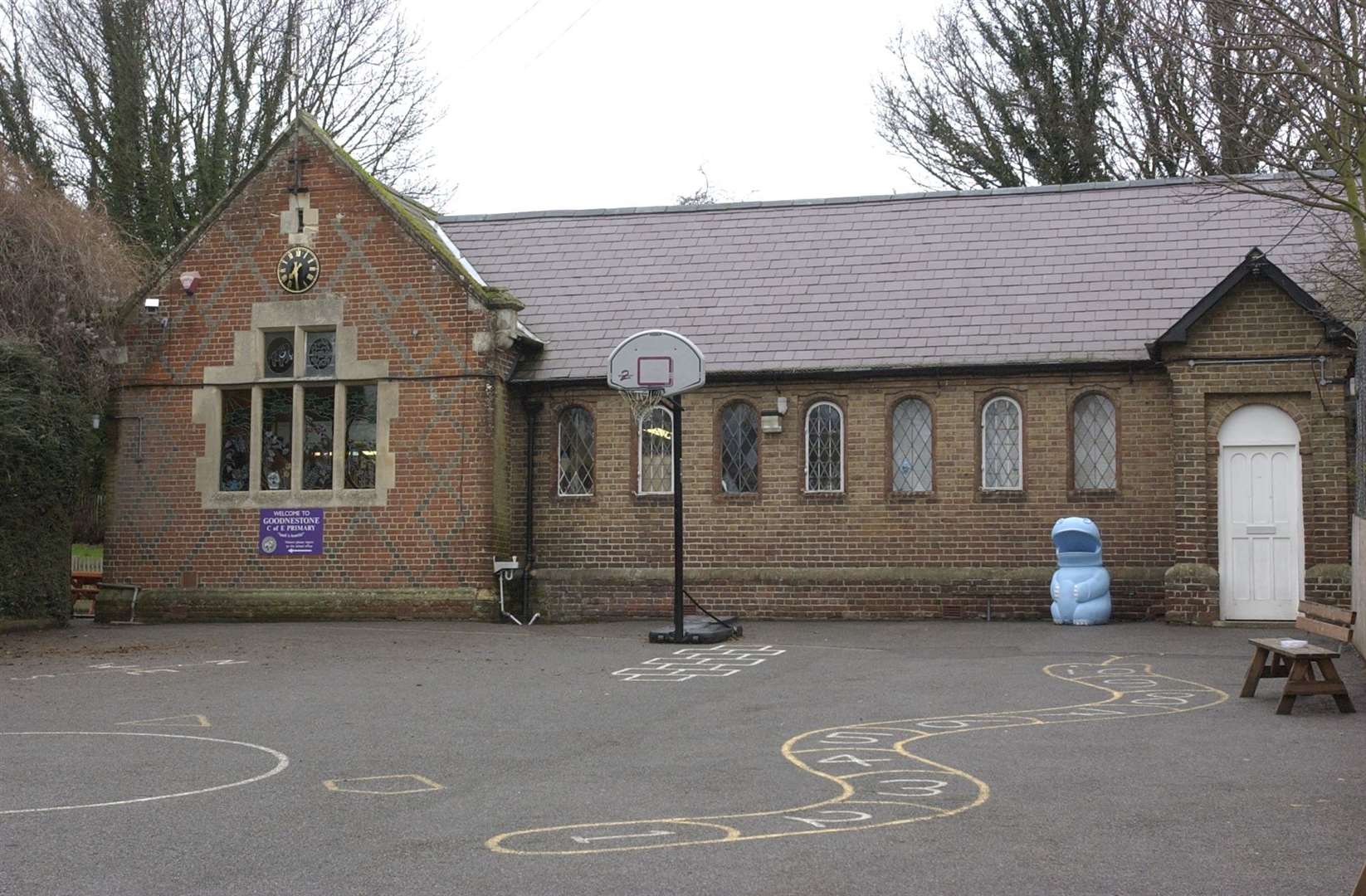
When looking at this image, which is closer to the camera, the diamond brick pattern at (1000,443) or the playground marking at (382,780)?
the playground marking at (382,780)

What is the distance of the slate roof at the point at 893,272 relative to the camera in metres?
20.0

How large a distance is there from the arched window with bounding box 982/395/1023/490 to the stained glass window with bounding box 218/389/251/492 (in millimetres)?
10345

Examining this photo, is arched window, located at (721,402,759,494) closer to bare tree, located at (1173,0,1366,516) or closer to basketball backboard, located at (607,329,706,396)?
basketball backboard, located at (607,329,706,396)

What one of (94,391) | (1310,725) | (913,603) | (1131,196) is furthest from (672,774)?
Result: (1131,196)

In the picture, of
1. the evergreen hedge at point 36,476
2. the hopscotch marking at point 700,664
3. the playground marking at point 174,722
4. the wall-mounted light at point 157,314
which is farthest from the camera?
the wall-mounted light at point 157,314

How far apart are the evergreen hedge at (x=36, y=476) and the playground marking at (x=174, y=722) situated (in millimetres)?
7564

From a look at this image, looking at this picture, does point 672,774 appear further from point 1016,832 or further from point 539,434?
point 539,434

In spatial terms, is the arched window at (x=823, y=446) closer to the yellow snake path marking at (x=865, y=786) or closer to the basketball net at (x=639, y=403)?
the basketball net at (x=639, y=403)

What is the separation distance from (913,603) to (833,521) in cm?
154

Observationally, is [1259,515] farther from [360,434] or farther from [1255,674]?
[360,434]

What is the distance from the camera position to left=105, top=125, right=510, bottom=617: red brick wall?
20281 mm

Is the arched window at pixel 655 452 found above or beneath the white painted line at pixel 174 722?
above

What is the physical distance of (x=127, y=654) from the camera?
1595 centimetres

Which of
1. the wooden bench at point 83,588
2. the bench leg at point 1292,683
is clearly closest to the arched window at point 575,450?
the wooden bench at point 83,588
